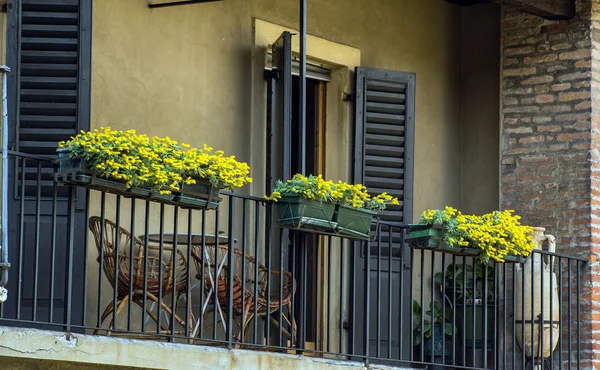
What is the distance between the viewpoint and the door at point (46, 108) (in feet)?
25.4

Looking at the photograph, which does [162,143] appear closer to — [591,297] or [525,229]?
[525,229]

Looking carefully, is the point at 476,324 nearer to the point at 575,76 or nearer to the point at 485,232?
the point at 485,232

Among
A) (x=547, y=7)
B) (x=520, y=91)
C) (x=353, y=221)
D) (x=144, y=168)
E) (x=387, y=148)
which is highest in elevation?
(x=547, y=7)

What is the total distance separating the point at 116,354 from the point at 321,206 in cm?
157

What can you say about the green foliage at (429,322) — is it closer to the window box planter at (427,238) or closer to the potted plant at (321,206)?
the window box planter at (427,238)

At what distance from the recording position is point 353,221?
8047 millimetres

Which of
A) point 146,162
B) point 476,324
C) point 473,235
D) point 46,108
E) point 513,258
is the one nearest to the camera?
point 146,162

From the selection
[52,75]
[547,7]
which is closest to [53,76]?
[52,75]

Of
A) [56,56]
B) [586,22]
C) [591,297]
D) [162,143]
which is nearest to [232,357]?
[162,143]

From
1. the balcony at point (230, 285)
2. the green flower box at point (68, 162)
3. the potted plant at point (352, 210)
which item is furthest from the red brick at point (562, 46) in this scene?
the green flower box at point (68, 162)

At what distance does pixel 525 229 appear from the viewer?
9.12 m

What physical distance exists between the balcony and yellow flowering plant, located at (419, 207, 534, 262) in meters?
0.17

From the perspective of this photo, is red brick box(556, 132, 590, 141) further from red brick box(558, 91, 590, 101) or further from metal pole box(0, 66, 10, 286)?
metal pole box(0, 66, 10, 286)

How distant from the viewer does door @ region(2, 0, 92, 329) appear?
7.75 meters
